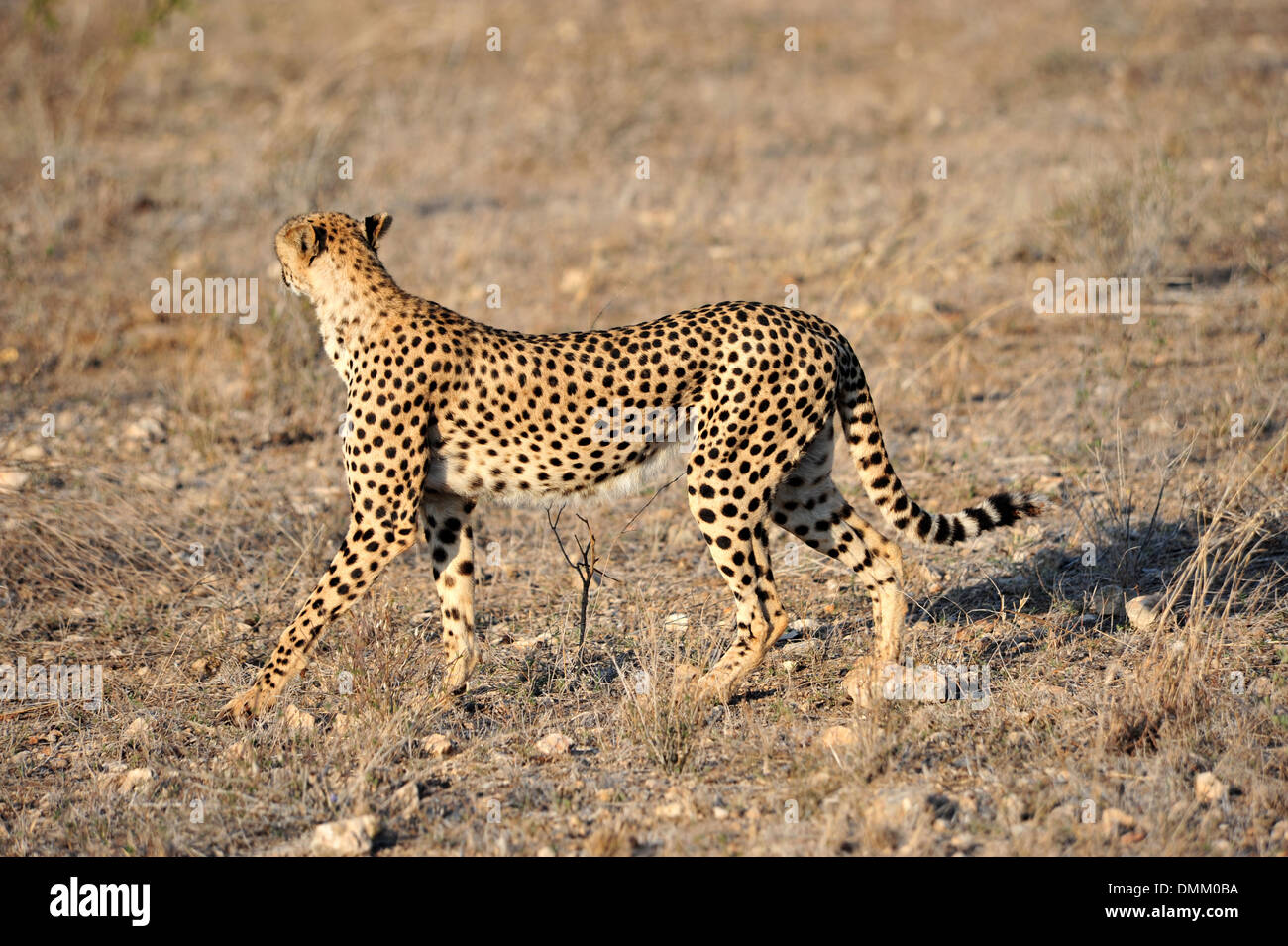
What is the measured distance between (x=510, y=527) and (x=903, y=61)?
1006 cm

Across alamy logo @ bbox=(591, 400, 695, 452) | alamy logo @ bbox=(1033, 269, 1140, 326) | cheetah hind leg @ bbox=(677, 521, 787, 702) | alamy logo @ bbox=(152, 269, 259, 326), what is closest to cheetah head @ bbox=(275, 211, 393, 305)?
alamy logo @ bbox=(591, 400, 695, 452)

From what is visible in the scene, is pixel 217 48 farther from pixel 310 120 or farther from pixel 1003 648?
pixel 1003 648

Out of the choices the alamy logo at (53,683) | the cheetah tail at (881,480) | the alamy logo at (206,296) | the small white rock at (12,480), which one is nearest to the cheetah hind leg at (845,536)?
the cheetah tail at (881,480)

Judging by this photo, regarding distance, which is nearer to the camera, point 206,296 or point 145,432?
point 145,432

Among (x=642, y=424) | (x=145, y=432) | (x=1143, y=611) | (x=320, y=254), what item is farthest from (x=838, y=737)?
(x=145, y=432)

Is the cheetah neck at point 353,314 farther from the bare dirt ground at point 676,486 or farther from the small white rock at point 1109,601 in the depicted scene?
the small white rock at point 1109,601

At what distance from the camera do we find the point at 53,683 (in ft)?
16.5

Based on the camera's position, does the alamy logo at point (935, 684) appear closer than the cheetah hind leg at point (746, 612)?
Yes

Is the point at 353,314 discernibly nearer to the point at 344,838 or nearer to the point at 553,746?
the point at 553,746

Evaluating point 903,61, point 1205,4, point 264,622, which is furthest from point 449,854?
point 1205,4

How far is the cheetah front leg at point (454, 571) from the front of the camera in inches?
194

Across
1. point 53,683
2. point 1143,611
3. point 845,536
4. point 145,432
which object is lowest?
point 53,683
